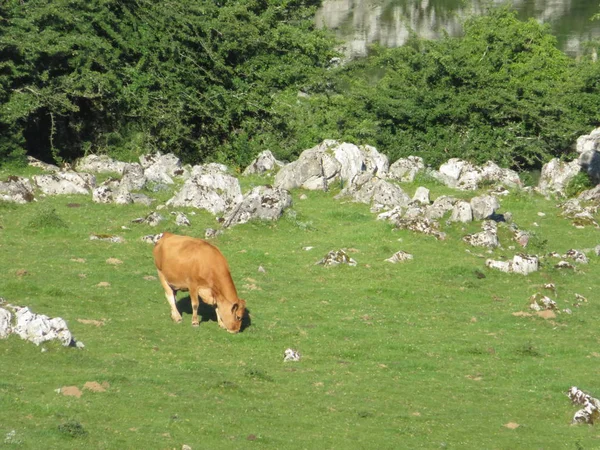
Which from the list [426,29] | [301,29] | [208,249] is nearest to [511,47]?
[301,29]

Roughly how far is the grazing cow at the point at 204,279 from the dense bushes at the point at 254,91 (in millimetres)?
18945

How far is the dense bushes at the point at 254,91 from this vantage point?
1668 inches

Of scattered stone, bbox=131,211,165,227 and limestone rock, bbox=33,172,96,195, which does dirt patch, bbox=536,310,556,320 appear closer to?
scattered stone, bbox=131,211,165,227

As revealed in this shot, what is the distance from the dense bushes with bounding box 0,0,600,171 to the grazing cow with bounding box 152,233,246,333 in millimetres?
18945

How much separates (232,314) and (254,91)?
24.7 meters

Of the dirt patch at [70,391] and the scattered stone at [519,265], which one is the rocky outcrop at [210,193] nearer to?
the scattered stone at [519,265]

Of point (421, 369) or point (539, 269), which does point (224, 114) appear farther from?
point (421, 369)

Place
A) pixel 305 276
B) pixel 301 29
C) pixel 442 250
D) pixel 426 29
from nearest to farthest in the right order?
pixel 305 276 < pixel 442 250 < pixel 301 29 < pixel 426 29

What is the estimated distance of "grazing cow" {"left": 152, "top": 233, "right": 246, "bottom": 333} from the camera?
74.5ft

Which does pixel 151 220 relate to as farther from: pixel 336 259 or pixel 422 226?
pixel 422 226

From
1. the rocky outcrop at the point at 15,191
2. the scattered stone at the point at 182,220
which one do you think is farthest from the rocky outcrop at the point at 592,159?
the rocky outcrop at the point at 15,191

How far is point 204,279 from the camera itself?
75.0 feet

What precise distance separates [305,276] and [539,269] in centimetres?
655

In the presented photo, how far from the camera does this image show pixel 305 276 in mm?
28141
